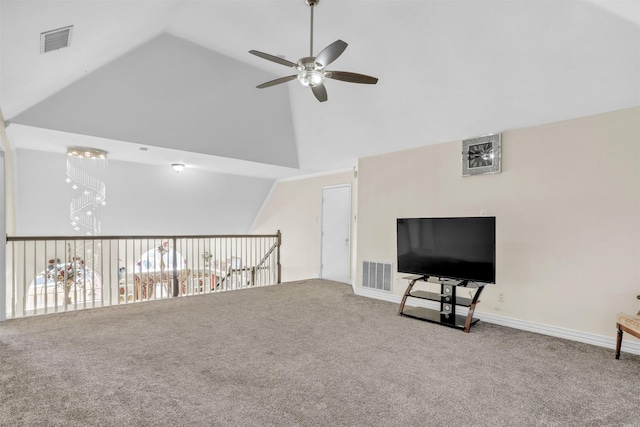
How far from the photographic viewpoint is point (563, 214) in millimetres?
3740

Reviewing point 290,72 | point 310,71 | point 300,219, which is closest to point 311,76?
point 310,71

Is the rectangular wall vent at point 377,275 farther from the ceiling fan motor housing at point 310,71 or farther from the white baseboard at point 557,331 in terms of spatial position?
the ceiling fan motor housing at point 310,71

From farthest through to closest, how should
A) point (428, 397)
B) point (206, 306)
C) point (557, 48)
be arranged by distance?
point (206, 306), point (557, 48), point (428, 397)

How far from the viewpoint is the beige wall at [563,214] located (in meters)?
3.38

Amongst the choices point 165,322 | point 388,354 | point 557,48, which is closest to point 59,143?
point 165,322

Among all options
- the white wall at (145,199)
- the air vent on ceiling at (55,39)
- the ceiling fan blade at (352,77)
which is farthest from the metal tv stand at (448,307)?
the white wall at (145,199)

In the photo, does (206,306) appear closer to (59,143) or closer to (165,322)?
(165,322)

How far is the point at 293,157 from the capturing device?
6.92 meters

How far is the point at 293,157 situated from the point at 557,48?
4734mm

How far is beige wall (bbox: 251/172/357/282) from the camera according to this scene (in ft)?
25.8

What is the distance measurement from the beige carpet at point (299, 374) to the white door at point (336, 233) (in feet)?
9.45

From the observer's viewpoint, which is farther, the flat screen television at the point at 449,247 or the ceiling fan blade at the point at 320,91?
the flat screen television at the point at 449,247

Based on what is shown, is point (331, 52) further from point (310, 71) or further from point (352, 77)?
point (352, 77)

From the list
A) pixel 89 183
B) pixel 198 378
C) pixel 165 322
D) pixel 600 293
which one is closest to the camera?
pixel 198 378
